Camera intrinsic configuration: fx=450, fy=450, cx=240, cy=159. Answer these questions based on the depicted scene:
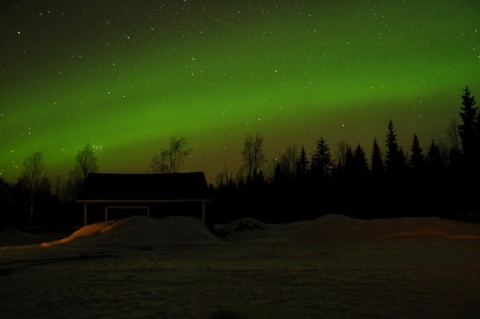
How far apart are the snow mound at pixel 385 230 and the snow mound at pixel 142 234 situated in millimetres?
7319

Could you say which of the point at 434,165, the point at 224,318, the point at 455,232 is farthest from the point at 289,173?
the point at 224,318

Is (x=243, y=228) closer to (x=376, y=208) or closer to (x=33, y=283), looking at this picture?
(x=376, y=208)

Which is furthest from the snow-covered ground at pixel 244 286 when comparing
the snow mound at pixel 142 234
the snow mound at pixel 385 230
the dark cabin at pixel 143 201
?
the dark cabin at pixel 143 201

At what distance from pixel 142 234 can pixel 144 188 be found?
9.60 m

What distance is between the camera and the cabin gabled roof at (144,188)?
35.3m

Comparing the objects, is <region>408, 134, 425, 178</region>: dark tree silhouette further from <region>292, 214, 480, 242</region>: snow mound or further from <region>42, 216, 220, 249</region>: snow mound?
<region>42, 216, 220, 249</region>: snow mound

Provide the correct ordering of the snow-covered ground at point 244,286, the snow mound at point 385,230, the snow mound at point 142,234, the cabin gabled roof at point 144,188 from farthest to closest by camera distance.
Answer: the cabin gabled roof at point 144,188 → the snow mound at point 385,230 → the snow mound at point 142,234 → the snow-covered ground at point 244,286

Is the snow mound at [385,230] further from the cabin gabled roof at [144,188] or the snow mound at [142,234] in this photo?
the cabin gabled roof at [144,188]

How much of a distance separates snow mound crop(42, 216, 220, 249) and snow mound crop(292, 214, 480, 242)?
732cm

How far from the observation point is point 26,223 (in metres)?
57.1

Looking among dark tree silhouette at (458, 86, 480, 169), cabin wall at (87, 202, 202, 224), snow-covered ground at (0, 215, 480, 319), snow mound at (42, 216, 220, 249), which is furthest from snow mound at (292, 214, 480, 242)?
dark tree silhouette at (458, 86, 480, 169)

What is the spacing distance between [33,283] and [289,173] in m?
88.7

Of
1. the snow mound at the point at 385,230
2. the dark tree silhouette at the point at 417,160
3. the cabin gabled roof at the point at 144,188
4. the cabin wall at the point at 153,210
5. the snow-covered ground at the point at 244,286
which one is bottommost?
the snow-covered ground at the point at 244,286

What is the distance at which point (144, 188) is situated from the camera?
36750 mm
